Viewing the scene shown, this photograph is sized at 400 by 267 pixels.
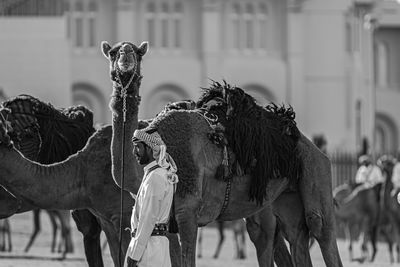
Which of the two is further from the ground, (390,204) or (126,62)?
(126,62)

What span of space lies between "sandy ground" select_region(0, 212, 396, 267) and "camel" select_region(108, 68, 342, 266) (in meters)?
6.88

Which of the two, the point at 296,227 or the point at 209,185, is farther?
the point at 296,227

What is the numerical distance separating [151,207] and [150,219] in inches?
4.5

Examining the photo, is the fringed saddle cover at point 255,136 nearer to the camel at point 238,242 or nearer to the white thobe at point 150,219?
the white thobe at point 150,219

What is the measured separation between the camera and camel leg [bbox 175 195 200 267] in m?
16.7

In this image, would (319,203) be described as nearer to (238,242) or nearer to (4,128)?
(4,128)

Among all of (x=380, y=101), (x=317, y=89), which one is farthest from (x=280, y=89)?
(x=380, y=101)

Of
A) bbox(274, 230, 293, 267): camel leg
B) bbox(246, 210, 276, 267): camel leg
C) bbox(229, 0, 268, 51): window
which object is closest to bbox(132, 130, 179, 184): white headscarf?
bbox(246, 210, 276, 267): camel leg

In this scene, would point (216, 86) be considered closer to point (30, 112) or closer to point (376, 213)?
point (30, 112)

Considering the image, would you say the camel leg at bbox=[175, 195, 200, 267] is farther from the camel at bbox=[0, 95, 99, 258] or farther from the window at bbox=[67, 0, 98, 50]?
the window at bbox=[67, 0, 98, 50]

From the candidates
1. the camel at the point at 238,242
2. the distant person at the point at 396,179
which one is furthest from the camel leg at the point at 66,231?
the distant person at the point at 396,179

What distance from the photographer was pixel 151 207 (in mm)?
15000

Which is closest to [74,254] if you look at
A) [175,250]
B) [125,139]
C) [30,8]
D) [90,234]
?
[90,234]

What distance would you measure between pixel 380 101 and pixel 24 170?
232ft
